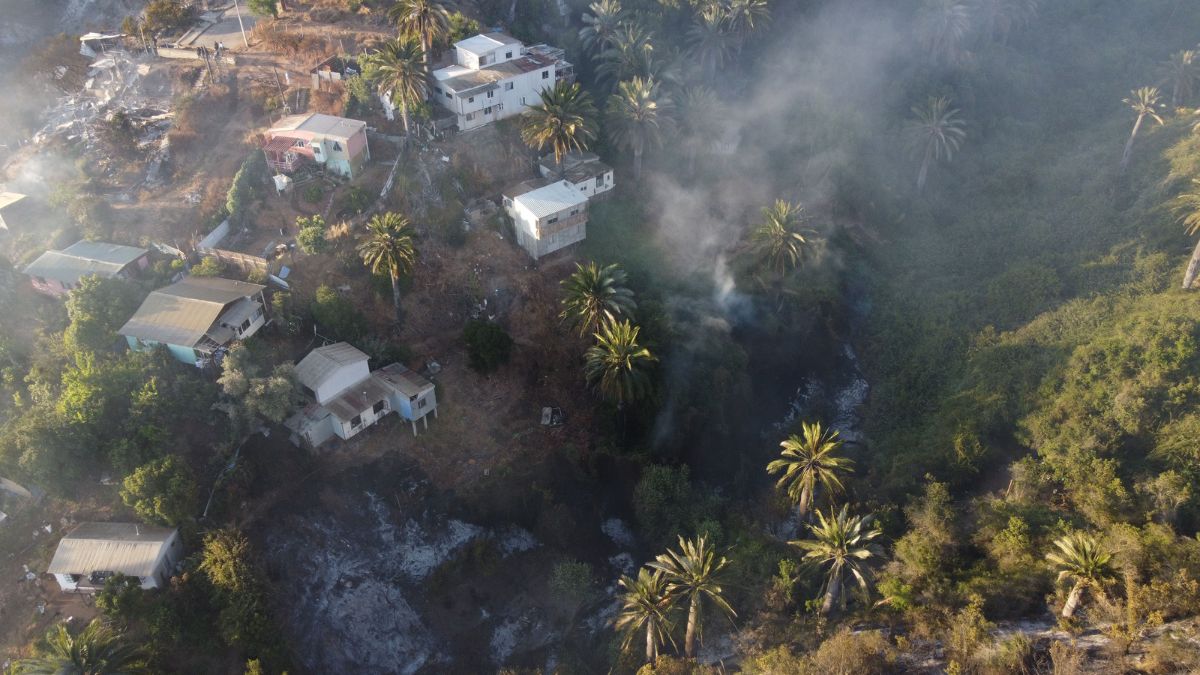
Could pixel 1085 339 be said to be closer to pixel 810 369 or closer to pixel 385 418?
pixel 810 369

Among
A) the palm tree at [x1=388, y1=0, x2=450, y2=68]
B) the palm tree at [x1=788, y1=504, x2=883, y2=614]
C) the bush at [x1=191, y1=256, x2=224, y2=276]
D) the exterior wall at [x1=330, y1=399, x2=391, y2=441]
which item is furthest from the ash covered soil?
the palm tree at [x1=388, y1=0, x2=450, y2=68]

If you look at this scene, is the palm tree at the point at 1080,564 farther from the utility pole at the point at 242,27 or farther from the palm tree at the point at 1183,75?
the utility pole at the point at 242,27

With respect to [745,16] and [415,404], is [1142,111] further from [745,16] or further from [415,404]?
[415,404]

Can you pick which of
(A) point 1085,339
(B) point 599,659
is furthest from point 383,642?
(A) point 1085,339

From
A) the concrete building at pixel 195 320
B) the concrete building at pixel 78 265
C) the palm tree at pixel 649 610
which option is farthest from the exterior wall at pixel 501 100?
the palm tree at pixel 649 610

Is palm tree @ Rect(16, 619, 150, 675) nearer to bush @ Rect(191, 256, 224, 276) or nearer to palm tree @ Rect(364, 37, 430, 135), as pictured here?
bush @ Rect(191, 256, 224, 276)
